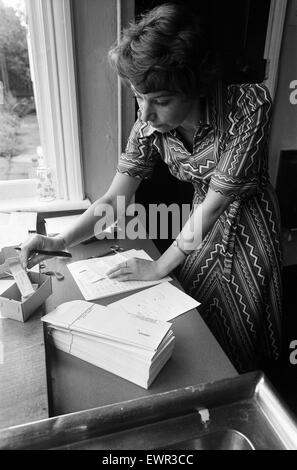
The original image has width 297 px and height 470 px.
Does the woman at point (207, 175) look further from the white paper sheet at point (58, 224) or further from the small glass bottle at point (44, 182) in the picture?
the small glass bottle at point (44, 182)

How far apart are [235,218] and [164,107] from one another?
430 mm

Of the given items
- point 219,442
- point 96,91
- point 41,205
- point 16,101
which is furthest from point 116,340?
point 16,101

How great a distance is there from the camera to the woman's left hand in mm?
1124

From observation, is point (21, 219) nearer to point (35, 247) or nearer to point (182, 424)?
point (35, 247)

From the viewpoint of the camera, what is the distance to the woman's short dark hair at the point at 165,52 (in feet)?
2.95

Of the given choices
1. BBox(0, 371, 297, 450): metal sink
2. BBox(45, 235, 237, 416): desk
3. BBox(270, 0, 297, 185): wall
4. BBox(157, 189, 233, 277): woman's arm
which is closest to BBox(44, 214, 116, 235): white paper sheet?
BBox(157, 189, 233, 277): woman's arm

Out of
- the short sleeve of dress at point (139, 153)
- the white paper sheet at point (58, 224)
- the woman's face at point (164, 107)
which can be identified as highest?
the woman's face at point (164, 107)

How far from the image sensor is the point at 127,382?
773mm

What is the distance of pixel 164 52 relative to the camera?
0.90 metres

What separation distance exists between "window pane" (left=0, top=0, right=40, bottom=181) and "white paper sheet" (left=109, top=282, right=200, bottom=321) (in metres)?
1.00

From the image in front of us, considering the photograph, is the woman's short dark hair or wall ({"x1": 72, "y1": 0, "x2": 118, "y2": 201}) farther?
wall ({"x1": 72, "y1": 0, "x2": 118, "y2": 201})

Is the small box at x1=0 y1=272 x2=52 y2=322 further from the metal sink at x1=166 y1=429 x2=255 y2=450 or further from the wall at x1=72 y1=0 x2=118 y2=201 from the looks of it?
the wall at x1=72 y1=0 x2=118 y2=201

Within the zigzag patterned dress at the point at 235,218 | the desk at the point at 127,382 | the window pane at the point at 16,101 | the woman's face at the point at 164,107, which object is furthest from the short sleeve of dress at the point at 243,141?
the window pane at the point at 16,101

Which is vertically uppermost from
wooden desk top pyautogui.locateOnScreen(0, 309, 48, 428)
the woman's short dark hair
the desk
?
the woman's short dark hair
